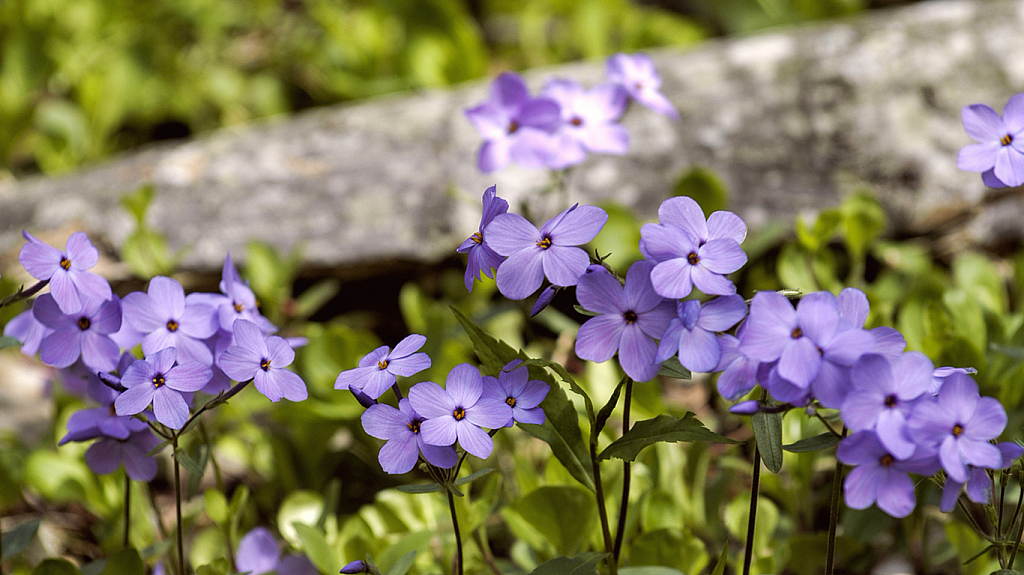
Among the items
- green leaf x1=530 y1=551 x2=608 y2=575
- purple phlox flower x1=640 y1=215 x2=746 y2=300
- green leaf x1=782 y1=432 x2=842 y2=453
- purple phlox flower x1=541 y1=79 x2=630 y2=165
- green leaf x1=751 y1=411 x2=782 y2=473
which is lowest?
green leaf x1=530 y1=551 x2=608 y2=575

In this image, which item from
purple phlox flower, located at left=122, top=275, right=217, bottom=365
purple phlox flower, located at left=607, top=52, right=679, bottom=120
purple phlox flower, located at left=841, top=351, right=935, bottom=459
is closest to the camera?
purple phlox flower, located at left=841, top=351, right=935, bottom=459

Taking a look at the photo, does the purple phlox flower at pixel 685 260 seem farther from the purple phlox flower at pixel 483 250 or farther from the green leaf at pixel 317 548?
the green leaf at pixel 317 548

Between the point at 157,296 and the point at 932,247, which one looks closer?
the point at 157,296

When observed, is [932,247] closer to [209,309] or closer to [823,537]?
[823,537]

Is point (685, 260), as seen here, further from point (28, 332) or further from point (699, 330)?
point (28, 332)

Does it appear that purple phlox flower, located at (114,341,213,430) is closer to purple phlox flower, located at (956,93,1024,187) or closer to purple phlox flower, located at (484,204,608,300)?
purple phlox flower, located at (484,204,608,300)

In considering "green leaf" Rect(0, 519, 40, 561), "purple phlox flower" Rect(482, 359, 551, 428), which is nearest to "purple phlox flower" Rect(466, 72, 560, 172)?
"purple phlox flower" Rect(482, 359, 551, 428)

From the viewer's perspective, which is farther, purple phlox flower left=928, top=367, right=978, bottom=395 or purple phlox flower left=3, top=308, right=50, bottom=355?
purple phlox flower left=3, top=308, right=50, bottom=355

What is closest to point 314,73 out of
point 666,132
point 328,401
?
point 666,132
